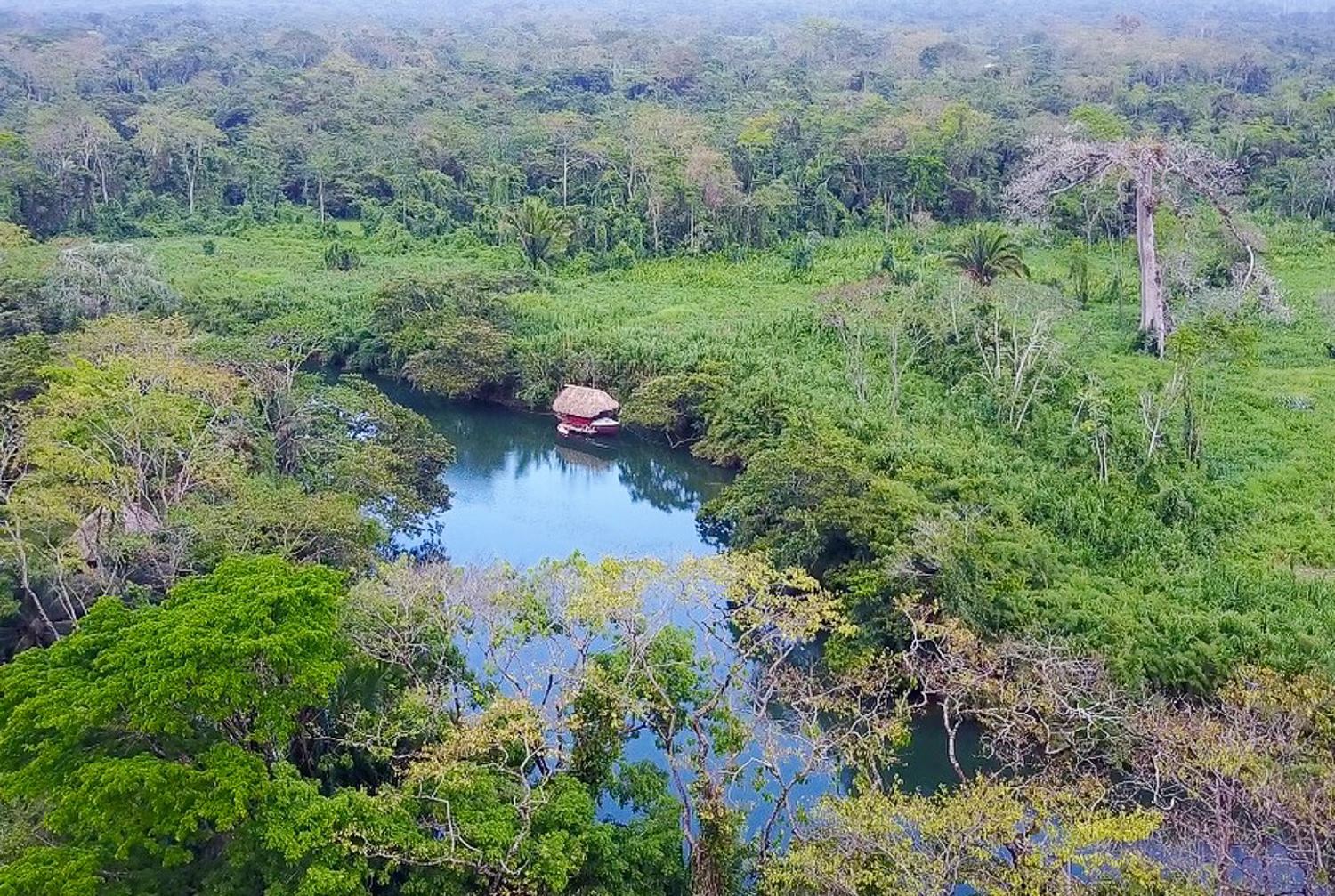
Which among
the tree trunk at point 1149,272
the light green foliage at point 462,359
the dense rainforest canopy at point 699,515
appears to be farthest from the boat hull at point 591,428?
the tree trunk at point 1149,272

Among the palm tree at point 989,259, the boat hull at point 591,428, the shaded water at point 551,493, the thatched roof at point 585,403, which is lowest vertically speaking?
the shaded water at point 551,493

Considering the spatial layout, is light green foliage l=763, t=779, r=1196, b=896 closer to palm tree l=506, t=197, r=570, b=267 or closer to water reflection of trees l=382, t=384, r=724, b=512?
water reflection of trees l=382, t=384, r=724, b=512

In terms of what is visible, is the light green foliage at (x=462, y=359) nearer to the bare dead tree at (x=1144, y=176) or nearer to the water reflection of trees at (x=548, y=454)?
the water reflection of trees at (x=548, y=454)

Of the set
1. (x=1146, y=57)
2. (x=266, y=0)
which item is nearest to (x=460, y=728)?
(x=1146, y=57)

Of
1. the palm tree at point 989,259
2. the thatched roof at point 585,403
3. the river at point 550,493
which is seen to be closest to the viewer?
the river at point 550,493

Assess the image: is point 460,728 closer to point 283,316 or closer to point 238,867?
point 238,867
